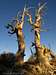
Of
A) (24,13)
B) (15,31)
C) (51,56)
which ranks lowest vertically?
(51,56)

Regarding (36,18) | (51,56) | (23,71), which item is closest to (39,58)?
(51,56)

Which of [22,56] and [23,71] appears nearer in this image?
[23,71]

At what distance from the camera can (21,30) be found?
22.6 meters

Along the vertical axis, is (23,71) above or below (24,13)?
below

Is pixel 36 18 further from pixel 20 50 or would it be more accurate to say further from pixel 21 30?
pixel 20 50

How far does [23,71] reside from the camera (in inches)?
689

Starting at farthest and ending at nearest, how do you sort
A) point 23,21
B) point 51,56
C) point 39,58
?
1. point 23,21
2. point 51,56
3. point 39,58

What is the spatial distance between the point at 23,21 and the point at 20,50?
10.7ft

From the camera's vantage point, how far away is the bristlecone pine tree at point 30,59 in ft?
58.2

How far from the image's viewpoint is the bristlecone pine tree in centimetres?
1775

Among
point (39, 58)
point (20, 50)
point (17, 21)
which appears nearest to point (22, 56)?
point (20, 50)

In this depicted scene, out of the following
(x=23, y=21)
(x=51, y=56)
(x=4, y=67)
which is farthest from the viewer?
(x=23, y=21)

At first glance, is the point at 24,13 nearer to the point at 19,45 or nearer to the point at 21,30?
the point at 21,30

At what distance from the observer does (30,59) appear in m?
21.2
